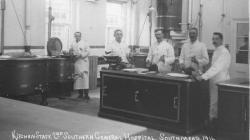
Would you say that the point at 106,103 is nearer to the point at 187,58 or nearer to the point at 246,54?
the point at 187,58

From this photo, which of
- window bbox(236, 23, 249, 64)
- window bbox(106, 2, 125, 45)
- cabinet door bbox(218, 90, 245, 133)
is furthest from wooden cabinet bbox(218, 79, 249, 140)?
window bbox(106, 2, 125, 45)

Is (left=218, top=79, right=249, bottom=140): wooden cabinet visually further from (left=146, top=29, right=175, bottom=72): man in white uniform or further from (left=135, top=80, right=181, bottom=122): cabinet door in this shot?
(left=146, top=29, right=175, bottom=72): man in white uniform

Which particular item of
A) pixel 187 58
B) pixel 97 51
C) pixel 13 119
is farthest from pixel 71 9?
pixel 13 119

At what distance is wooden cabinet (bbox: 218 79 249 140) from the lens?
4.21m

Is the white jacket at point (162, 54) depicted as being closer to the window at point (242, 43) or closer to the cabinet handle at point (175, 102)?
the cabinet handle at point (175, 102)

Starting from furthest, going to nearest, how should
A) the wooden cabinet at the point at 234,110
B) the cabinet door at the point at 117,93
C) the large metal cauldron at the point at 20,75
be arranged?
the large metal cauldron at the point at 20,75 → the cabinet door at the point at 117,93 → the wooden cabinet at the point at 234,110

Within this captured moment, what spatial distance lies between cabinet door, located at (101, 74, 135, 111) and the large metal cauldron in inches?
65.2

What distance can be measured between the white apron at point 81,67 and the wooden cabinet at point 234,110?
3.52 m

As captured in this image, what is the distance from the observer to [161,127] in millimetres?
4895

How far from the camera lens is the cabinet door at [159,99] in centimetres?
470

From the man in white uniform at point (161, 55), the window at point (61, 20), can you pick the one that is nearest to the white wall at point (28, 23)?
the window at point (61, 20)

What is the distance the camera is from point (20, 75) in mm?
6312

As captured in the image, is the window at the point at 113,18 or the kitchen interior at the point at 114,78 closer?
the kitchen interior at the point at 114,78

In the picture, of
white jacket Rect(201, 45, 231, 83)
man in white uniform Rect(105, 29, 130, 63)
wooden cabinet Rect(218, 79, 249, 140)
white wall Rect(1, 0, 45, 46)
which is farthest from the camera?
man in white uniform Rect(105, 29, 130, 63)
